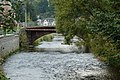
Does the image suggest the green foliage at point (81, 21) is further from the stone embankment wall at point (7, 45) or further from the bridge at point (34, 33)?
the bridge at point (34, 33)

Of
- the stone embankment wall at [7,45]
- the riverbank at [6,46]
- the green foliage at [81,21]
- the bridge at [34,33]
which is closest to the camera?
the green foliage at [81,21]

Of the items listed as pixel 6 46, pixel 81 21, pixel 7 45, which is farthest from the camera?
pixel 7 45

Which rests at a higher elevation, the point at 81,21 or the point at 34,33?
the point at 81,21

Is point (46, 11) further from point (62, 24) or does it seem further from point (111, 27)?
point (111, 27)

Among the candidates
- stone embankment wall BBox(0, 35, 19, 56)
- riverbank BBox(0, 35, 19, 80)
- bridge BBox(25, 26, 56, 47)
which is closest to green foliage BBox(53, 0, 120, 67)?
riverbank BBox(0, 35, 19, 80)

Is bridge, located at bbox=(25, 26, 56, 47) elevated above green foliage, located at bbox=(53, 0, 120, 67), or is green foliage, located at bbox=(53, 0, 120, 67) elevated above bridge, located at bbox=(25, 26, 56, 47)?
green foliage, located at bbox=(53, 0, 120, 67)

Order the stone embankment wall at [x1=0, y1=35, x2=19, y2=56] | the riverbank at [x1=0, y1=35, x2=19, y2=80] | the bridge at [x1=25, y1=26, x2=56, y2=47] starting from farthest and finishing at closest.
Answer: the bridge at [x1=25, y1=26, x2=56, y2=47], the stone embankment wall at [x1=0, y1=35, x2=19, y2=56], the riverbank at [x1=0, y1=35, x2=19, y2=80]

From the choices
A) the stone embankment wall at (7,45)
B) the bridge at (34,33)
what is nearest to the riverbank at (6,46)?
the stone embankment wall at (7,45)

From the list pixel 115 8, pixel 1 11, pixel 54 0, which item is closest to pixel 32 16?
pixel 54 0

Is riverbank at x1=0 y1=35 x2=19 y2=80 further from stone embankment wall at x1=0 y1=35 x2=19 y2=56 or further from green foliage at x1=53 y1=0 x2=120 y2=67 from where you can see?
green foliage at x1=53 y1=0 x2=120 y2=67

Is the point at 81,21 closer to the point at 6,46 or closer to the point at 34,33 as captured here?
the point at 6,46

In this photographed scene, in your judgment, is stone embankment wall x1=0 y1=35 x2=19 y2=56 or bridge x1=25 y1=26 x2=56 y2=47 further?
bridge x1=25 y1=26 x2=56 y2=47

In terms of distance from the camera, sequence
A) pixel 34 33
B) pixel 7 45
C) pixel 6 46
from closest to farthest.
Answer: pixel 6 46, pixel 7 45, pixel 34 33

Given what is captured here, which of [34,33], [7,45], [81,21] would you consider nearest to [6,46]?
[7,45]
